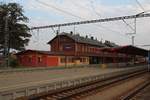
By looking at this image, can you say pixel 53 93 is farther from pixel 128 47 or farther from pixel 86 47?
pixel 86 47

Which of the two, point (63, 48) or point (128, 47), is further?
point (63, 48)

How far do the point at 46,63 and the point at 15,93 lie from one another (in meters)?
50.9

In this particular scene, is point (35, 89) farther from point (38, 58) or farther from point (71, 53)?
point (71, 53)

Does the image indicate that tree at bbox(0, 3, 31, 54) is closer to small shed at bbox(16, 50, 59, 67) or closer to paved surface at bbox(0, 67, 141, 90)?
small shed at bbox(16, 50, 59, 67)

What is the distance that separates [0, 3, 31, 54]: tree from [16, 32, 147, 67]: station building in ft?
11.5

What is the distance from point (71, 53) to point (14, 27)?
15.0 metres

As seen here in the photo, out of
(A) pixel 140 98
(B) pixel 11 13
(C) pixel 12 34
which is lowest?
(A) pixel 140 98

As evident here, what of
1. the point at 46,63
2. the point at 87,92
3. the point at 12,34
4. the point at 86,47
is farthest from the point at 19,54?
the point at 87,92

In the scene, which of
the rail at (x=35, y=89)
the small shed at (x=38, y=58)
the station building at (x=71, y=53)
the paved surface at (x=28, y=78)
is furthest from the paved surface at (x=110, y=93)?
the small shed at (x=38, y=58)

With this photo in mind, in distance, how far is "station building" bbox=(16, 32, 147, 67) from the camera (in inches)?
2662

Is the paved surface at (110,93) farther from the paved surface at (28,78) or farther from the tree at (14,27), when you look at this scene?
the tree at (14,27)

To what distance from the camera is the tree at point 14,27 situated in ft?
241

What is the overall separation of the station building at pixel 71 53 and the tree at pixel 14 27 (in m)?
3.49

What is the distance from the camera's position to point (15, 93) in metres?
15.9
